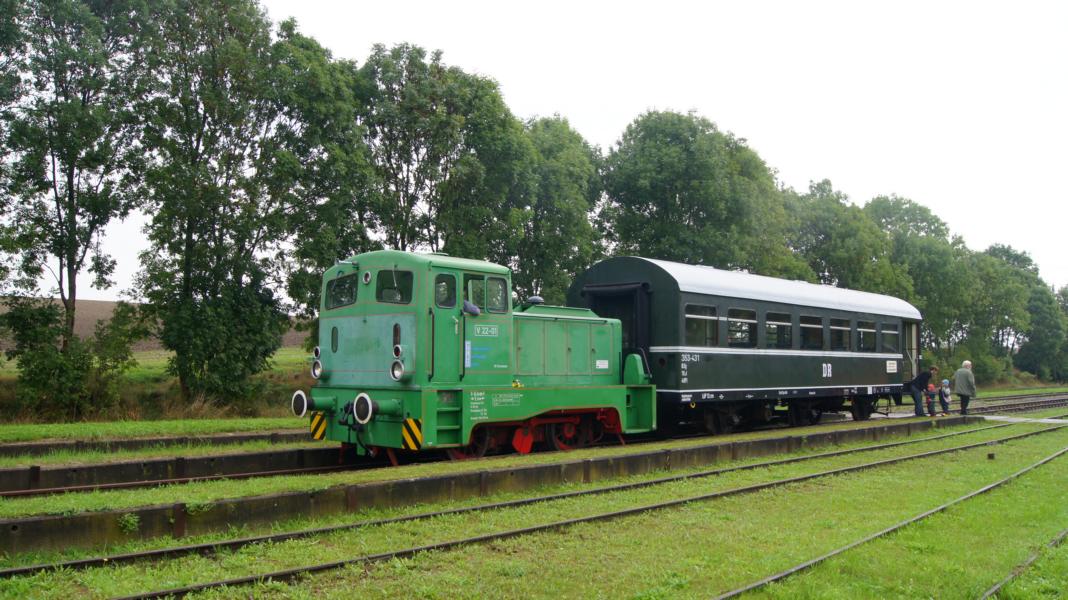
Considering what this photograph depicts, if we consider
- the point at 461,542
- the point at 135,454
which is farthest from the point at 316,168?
the point at 461,542

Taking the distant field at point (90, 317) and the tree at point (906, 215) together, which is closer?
the distant field at point (90, 317)

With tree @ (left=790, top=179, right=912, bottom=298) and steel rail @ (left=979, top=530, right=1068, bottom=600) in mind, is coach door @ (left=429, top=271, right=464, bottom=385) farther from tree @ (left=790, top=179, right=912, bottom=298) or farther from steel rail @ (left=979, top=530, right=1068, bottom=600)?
tree @ (left=790, top=179, right=912, bottom=298)

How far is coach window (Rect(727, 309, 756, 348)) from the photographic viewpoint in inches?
663

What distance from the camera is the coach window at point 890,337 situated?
2245 cm

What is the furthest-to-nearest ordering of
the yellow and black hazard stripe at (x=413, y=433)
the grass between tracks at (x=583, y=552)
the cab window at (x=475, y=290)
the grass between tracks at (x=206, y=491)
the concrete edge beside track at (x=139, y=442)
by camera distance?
the concrete edge beside track at (x=139, y=442), the cab window at (x=475, y=290), the yellow and black hazard stripe at (x=413, y=433), the grass between tracks at (x=206, y=491), the grass between tracks at (x=583, y=552)

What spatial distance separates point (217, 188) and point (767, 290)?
14.7 meters

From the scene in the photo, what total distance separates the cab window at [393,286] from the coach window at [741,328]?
810 centimetres

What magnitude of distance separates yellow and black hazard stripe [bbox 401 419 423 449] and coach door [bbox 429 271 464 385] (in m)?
0.68

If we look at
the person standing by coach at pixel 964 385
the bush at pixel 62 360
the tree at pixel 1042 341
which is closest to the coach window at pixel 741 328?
the person standing by coach at pixel 964 385

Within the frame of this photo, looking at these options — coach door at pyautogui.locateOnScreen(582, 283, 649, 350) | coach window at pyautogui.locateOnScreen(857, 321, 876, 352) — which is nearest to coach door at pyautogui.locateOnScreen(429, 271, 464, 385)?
coach door at pyautogui.locateOnScreen(582, 283, 649, 350)


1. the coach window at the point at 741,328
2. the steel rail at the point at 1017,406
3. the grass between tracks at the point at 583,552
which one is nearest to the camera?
the grass between tracks at the point at 583,552

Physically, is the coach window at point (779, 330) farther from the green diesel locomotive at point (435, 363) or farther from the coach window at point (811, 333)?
the green diesel locomotive at point (435, 363)

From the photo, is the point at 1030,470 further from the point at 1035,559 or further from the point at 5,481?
the point at 5,481

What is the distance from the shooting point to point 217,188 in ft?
68.9
